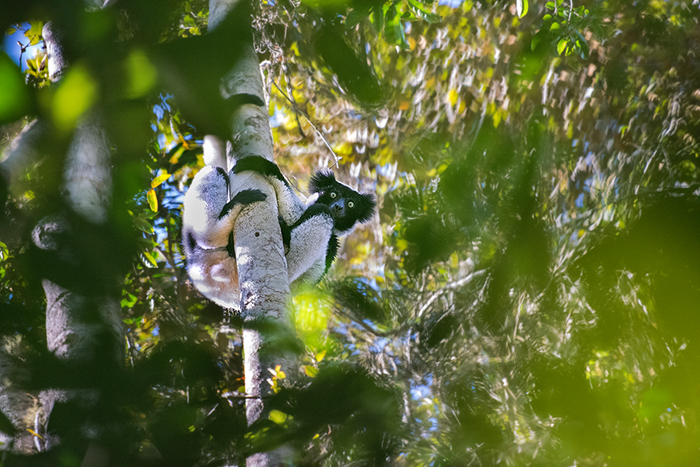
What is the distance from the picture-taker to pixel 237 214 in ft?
8.38

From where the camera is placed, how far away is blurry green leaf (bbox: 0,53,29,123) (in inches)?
41.7

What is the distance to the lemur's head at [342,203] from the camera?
430 cm

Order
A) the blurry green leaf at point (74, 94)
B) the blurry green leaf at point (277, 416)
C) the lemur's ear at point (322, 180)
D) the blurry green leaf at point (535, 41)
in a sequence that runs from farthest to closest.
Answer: the lemur's ear at point (322, 180) → the blurry green leaf at point (535, 41) → the blurry green leaf at point (74, 94) → the blurry green leaf at point (277, 416)

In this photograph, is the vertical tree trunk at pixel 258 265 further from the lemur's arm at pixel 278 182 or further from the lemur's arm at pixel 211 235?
the lemur's arm at pixel 211 235

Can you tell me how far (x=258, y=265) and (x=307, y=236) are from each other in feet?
5.15

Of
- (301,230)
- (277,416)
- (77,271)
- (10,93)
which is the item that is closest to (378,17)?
(301,230)

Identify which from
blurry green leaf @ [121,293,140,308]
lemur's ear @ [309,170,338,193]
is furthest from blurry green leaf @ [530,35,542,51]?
blurry green leaf @ [121,293,140,308]

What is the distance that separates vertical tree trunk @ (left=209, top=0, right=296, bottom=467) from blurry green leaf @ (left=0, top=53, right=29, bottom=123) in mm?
525

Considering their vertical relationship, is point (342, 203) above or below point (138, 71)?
above

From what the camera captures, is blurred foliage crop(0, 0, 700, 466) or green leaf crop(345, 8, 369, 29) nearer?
blurred foliage crop(0, 0, 700, 466)

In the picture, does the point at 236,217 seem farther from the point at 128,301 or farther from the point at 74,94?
the point at 128,301

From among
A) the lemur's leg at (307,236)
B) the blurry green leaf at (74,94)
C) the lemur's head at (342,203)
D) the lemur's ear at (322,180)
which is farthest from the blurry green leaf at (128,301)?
the blurry green leaf at (74,94)

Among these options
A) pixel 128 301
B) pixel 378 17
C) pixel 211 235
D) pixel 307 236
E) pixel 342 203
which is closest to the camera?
pixel 378 17

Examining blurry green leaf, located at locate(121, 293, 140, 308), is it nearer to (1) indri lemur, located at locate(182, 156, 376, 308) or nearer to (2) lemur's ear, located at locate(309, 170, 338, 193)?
(1) indri lemur, located at locate(182, 156, 376, 308)
